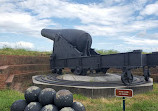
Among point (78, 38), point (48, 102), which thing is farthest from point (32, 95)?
point (78, 38)

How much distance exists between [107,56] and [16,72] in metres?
6.34

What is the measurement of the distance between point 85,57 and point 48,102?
5.98 metres

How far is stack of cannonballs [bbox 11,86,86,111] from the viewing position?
3.68 meters

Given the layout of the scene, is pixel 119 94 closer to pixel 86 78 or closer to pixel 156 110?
pixel 156 110

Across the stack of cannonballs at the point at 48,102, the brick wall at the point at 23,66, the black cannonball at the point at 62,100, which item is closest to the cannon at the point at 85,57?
A: the brick wall at the point at 23,66

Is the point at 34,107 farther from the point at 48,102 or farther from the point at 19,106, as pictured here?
the point at 19,106

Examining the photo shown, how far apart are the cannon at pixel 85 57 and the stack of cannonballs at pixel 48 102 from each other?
14.3 feet

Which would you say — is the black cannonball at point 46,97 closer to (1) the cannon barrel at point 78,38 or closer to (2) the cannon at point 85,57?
(2) the cannon at point 85,57

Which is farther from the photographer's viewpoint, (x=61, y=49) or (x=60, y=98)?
(x=61, y=49)

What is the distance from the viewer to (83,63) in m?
9.86

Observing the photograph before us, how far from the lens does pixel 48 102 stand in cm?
387

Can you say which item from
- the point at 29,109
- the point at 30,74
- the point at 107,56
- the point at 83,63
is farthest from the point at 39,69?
the point at 29,109

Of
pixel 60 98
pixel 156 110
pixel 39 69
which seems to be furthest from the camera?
pixel 39 69

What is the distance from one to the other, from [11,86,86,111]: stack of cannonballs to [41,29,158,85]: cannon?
435 cm
